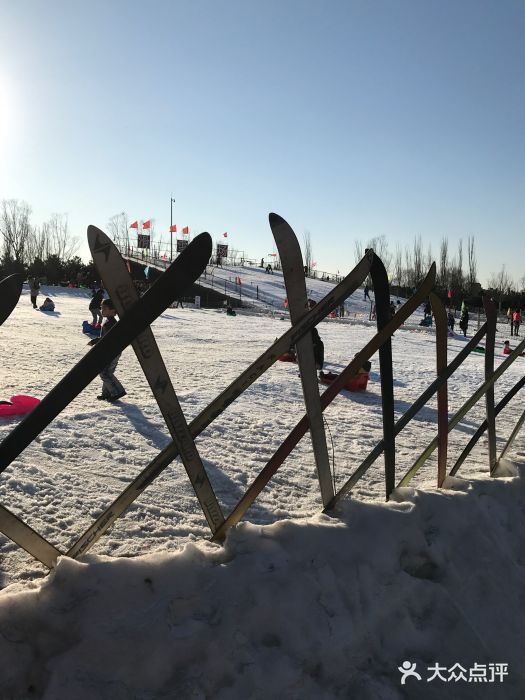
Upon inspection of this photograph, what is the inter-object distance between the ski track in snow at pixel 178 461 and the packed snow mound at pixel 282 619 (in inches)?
30.2

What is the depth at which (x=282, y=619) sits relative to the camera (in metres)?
1.92

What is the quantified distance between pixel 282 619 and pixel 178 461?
2.58m

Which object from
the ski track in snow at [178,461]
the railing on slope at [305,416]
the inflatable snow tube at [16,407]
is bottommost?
the ski track in snow at [178,461]

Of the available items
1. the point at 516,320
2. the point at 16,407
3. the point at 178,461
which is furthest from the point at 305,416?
the point at 516,320

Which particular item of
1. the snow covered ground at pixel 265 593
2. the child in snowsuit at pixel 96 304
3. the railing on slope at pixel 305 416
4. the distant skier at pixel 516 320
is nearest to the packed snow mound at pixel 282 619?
the snow covered ground at pixel 265 593

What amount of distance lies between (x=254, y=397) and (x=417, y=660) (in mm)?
4978

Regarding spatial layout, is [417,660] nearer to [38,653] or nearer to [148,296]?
[38,653]

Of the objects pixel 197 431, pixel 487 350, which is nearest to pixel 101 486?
pixel 197 431

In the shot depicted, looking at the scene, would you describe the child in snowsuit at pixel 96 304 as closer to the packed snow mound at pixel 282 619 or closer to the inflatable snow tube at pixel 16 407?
the inflatable snow tube at pixel 16 407

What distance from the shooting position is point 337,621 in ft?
6.46

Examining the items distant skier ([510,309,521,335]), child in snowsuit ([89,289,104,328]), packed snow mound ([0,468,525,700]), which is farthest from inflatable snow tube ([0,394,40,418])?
distant skier ([510,309,521,335])

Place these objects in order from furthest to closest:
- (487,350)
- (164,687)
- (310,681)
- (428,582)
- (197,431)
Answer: (487,350) → (428,582) → (197,431) → (310,681) → (164,687)

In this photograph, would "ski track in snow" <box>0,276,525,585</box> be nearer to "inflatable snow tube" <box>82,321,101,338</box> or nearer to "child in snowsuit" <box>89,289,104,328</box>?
"child in snowsuit" <box>89,289,104,328</box>

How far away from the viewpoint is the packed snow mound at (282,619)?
1.69 m
